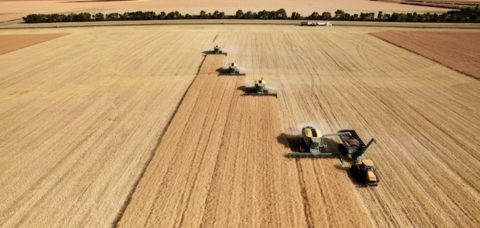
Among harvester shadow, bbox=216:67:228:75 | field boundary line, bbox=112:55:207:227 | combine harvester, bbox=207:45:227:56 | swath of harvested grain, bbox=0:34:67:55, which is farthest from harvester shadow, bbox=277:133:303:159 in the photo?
swath of harvested grain, bbox=0:34:67:55

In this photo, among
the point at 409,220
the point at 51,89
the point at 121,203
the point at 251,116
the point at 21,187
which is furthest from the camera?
the point at 51,89

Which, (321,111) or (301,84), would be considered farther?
(301,84)

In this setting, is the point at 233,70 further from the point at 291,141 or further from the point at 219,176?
the point at 219,176

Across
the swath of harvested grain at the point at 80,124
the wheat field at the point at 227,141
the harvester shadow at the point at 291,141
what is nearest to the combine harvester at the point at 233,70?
the wheat field at the point at 227,141

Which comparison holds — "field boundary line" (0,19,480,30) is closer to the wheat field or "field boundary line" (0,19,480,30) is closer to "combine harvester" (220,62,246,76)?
the wheat field

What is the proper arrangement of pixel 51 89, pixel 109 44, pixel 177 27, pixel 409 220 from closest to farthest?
pixel 409 220, pixel 51 89, pixel 109 44, pixel 177 27

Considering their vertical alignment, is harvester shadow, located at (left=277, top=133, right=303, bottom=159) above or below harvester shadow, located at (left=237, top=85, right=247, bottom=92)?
below

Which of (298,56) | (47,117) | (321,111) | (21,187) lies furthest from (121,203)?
(298,56)

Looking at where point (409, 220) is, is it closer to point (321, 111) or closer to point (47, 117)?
point (321, 111)
